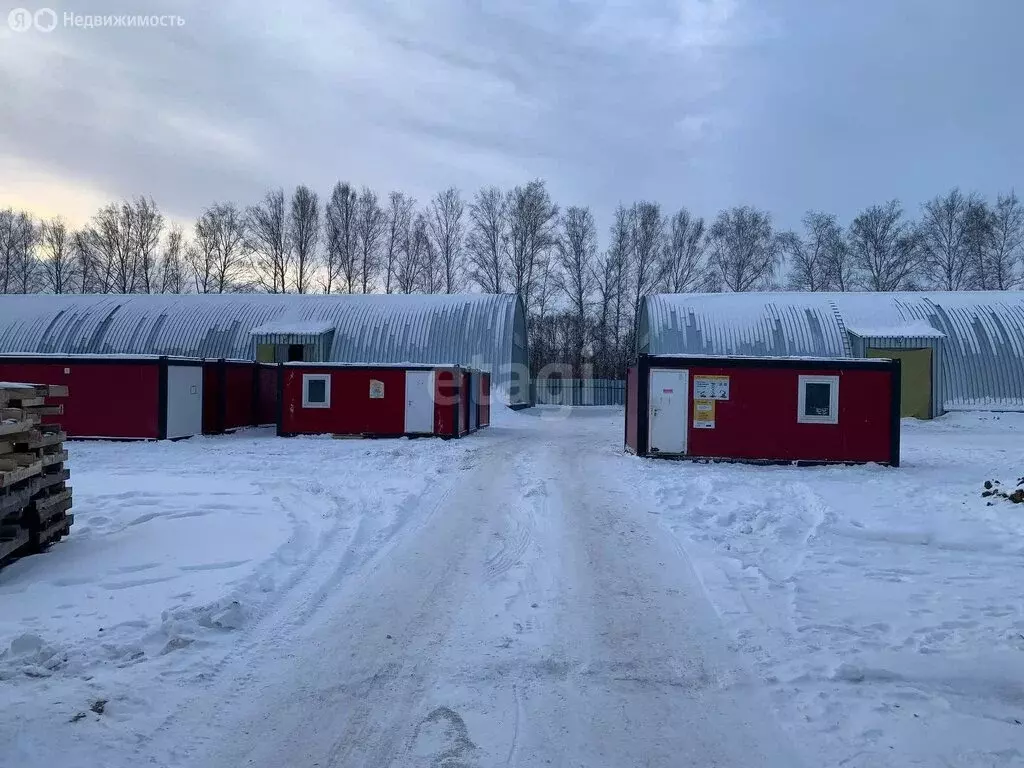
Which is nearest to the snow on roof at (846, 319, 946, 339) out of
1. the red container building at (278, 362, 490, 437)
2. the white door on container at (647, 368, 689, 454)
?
the white door on container at (647, 368, 689, 454)

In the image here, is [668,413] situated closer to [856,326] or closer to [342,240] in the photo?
[856,326]

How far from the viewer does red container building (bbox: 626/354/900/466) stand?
53.1 ft

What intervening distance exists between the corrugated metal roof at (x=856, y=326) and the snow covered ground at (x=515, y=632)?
82.8 feet

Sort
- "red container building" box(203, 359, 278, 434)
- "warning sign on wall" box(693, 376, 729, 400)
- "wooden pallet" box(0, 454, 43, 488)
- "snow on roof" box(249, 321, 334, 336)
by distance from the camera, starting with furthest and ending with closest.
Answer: "snow on roof" box(249, 321, 334, 336) < "red container building" box(203, 359, 278, 434) < "warning sign on wall" box(693, 376, 729, 400) < "wooden pallet" box(0, 454, 43, 488)

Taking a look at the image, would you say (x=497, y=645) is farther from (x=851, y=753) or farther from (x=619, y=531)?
(x=619, y=531)

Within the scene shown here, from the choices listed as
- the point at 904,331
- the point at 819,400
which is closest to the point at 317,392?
the point at 819,400

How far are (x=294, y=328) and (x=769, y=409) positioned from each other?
28031 millimetres

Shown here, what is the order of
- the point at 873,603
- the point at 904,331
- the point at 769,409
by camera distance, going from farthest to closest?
the point at 904,331 < the point at 769,409 < the point at 873,603

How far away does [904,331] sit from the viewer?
3366 centimetres

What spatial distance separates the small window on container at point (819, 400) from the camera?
1627 cm

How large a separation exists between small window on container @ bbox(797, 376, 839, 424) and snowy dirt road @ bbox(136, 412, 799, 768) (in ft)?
29.9

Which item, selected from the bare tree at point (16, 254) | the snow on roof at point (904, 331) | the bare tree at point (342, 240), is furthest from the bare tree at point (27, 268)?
the snow on roof at point (904, 331)

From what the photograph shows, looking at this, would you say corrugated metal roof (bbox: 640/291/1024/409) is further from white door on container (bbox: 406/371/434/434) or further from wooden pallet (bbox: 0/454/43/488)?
wooden pallet (bbox: 0/454/43/488)

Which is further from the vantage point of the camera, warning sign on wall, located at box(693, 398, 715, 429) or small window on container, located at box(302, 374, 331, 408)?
small window on container, located at box(302, 374, 331, 408)
